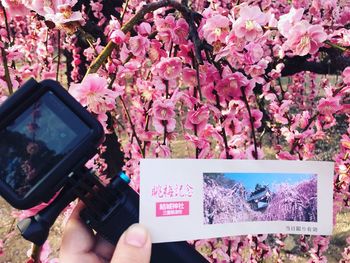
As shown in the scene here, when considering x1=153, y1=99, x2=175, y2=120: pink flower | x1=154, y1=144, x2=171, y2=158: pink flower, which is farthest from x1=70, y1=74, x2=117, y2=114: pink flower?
x1=154, y1=144, x2=171, y2=158: pink flower

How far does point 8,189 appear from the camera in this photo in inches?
30.9

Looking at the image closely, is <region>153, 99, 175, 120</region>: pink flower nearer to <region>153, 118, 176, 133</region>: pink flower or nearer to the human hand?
<region>153, 118, 176, 133</region>: pink flower

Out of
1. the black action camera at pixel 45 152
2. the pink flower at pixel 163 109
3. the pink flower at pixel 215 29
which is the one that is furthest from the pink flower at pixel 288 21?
the black action camera at pixel 45 152

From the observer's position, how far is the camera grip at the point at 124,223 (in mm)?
872

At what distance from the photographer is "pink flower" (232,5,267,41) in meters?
1.16

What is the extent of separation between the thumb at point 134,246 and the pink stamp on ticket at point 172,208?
0.06 meters

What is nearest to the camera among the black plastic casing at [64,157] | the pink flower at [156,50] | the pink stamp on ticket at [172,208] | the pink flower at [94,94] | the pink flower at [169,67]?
the black plastic casing at [64,157]

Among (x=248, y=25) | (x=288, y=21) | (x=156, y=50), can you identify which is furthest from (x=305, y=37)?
(x=156, y=50)

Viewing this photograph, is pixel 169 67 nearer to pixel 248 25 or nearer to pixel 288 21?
pixel 248 25

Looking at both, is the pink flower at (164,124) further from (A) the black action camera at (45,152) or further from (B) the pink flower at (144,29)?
(A) the black action camera at (45,152)

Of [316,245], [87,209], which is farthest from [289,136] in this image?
[87,209]

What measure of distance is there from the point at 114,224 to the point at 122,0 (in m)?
2.63

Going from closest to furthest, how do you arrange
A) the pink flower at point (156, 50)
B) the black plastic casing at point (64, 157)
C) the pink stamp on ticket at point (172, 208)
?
the black plastic casing at point (64, 157) → the pink stamp on ticket at point (172, 208) → the pink flower at point (156, 50)

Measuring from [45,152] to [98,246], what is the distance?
0.94ft
